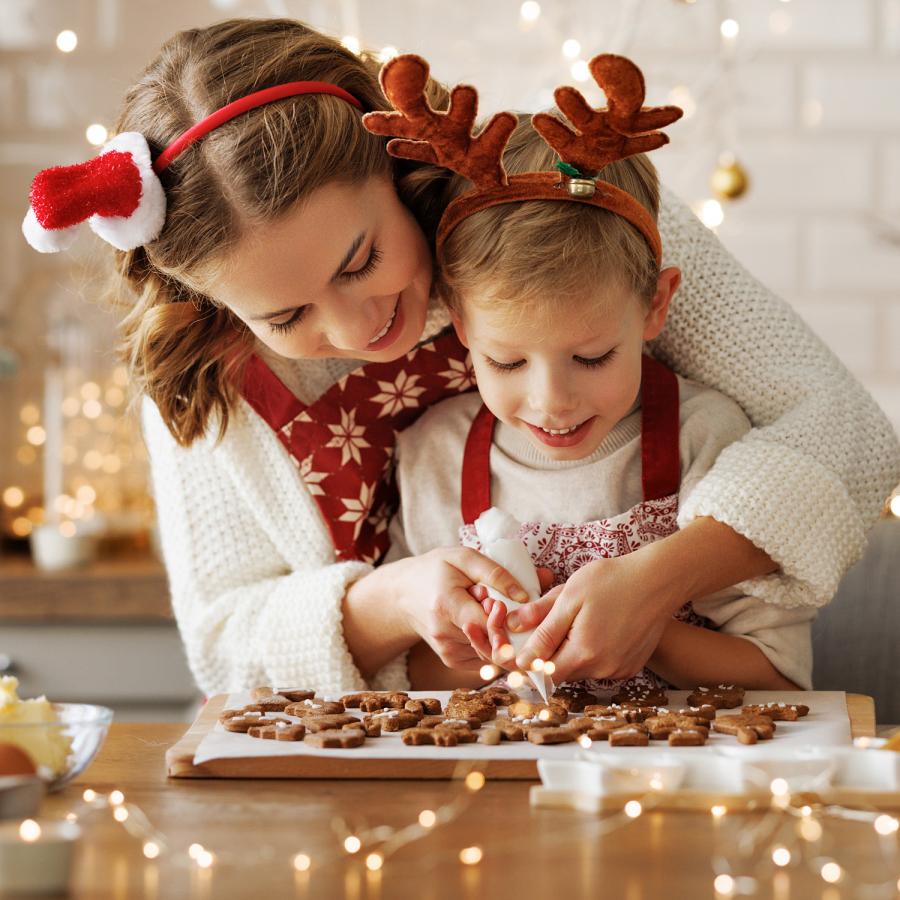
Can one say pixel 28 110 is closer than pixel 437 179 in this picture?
No

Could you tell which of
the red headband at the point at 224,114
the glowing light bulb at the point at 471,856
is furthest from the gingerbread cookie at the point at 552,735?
the red headband at the point at 224,114

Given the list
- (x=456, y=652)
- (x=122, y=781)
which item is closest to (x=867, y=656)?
(x=456, y=652)

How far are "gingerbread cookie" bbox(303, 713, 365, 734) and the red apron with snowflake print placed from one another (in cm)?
41

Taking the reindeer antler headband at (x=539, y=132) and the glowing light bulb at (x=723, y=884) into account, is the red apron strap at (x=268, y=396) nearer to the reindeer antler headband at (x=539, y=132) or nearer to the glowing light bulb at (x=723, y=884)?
the reindeer antler headband at (x=539, y=132)

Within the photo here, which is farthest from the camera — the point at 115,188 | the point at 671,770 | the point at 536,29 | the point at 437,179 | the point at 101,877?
the point at 536,29

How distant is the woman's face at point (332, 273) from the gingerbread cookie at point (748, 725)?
0.48 meters

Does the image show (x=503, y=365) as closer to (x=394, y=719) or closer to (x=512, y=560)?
(x=512, y=560)

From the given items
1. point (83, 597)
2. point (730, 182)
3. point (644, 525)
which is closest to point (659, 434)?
point (644, 525)

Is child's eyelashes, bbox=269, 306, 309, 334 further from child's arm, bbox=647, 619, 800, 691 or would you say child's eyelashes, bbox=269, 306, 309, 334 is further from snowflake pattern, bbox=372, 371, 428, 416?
child's arm, bbox=647, 619, 800, 691

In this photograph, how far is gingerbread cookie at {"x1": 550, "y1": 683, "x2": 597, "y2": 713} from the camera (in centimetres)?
110

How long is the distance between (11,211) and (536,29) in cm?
124

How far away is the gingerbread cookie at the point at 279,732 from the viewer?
0.99 meters

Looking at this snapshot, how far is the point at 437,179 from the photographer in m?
1.27

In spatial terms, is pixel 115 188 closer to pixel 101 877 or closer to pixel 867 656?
pixel 101 877
